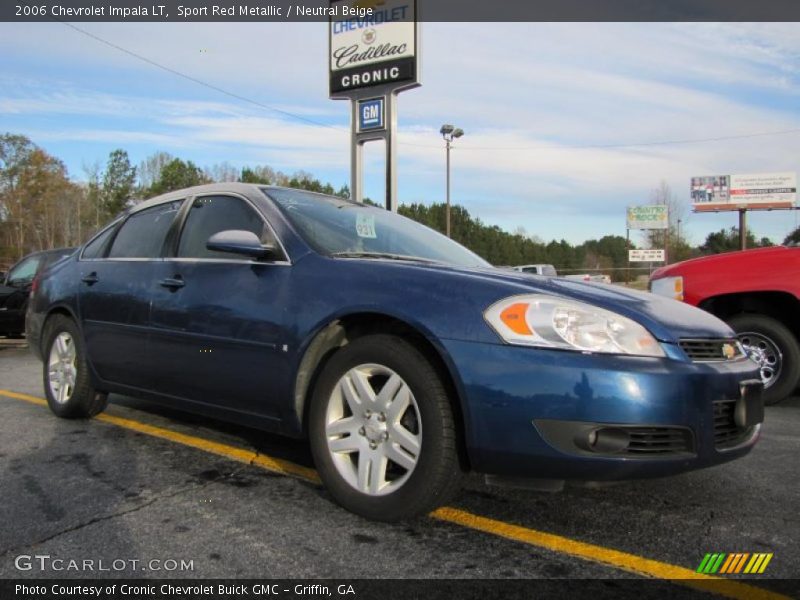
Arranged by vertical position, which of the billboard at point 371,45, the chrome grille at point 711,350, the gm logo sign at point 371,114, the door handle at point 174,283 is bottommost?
the chrome grille at point 711,350

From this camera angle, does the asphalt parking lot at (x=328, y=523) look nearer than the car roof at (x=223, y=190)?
Yes

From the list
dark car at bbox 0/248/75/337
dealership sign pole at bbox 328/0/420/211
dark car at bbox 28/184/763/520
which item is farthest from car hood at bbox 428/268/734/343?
dealership sign pole at bbox 328/0/420/211

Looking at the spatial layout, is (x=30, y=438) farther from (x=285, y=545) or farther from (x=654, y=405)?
(x=654, y=405)

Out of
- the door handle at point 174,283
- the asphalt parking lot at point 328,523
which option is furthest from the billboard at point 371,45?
the asphalt parking lot at point 328,523

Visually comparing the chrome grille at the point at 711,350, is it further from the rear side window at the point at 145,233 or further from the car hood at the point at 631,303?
the rear side window at the point at 145,233

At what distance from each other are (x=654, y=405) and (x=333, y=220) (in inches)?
77.3

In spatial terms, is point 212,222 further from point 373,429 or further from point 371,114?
point 371,114

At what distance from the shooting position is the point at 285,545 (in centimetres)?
246

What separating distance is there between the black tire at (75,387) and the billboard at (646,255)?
1809 inches

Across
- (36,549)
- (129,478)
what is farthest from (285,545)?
(129,478)

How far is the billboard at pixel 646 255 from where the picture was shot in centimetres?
4681

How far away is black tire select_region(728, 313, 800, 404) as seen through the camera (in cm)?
535

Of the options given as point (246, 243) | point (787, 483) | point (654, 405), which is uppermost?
point (246, 243)

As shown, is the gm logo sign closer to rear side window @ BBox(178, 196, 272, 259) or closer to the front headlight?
rear side window @ BBox(178, 196, 272, 259)
